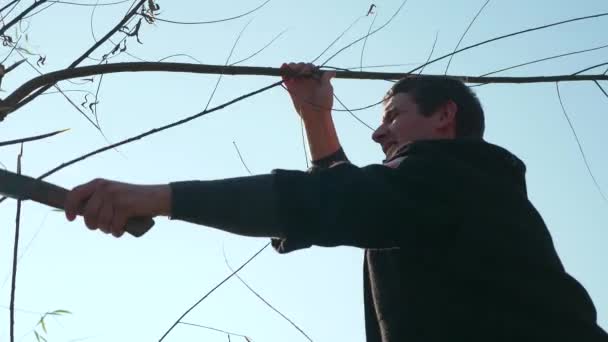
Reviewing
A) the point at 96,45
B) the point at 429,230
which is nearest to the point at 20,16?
the point at 96,45

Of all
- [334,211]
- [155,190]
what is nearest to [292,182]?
[334,211]

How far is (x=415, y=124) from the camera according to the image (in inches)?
123

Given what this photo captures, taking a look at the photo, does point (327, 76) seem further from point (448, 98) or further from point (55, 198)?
point (55, 198)

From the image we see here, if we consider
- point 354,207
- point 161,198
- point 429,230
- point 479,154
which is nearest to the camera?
point 161,198

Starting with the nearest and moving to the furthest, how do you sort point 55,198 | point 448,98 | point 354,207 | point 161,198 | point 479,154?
point 55,198 → point 161,198 → point 354,207 → point 479,154 → point 448,98

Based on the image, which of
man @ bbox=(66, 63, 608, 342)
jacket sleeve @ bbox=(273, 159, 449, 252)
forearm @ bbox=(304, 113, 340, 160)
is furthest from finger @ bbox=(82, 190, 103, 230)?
forearm @ bbox=(304, 113, 340, 160)

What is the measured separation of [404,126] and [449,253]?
66 cm

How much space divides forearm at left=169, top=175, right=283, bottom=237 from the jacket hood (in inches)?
19.6

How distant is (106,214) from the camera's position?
6.57ft

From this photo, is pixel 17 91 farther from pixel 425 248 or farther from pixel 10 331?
pixel 425 248

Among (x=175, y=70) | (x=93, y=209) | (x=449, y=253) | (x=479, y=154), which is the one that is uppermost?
(x=175, y=70)

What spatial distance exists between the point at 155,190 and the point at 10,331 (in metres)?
0.37

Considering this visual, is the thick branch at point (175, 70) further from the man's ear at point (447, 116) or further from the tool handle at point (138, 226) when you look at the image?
the tool handle at point (138, 226)

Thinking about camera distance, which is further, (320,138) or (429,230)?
(320,138)
